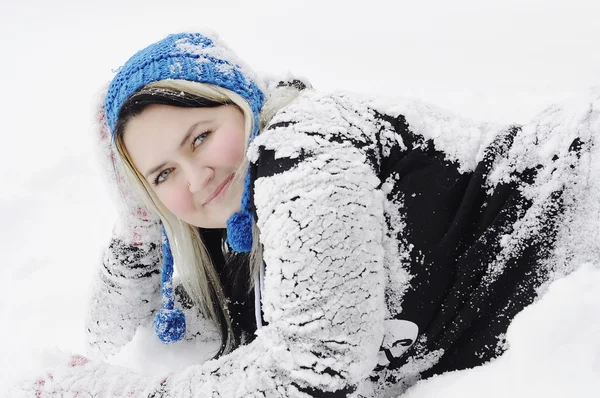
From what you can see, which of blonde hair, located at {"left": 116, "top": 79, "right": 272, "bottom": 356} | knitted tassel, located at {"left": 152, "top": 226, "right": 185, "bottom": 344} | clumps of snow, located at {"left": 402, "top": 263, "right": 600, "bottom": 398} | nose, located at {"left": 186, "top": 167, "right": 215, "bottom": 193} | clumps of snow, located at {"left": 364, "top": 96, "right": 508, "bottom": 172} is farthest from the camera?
knitted tassel, located at {"left": 152, "top": 226, "right": 185, "bottom": 344}

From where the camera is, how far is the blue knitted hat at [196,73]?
1.04m

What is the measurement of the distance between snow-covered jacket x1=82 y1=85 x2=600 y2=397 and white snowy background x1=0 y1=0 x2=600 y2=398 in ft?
0.27

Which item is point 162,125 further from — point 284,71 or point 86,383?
point 284,71

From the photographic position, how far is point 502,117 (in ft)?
6.66

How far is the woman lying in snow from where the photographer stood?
0.80m

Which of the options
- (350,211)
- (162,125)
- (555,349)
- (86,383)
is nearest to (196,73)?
(162,125)

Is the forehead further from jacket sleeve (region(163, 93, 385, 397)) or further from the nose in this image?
jacket sleeve (region(163, 93, 385, 397))

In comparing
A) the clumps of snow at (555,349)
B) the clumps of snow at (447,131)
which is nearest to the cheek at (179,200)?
the clumps of snow at (447,131)

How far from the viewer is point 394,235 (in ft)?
2.92

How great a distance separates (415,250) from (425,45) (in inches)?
99.2

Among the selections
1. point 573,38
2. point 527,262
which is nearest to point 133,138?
point 527,262

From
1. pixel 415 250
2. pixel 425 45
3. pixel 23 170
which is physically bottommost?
pixel 23 170

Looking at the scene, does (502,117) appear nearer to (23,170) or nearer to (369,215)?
(369,215)

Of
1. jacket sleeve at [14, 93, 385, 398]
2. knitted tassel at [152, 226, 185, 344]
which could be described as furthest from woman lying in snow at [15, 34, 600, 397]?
knitted tassel at [152, 226, 185, 344]
